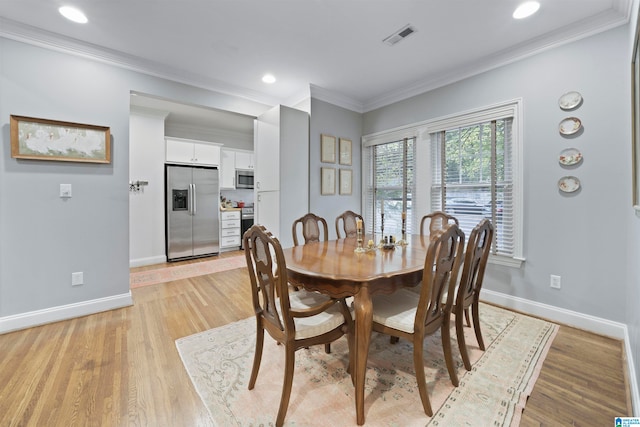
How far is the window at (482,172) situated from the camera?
277cm

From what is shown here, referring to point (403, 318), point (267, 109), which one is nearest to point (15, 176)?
point (267, 109)

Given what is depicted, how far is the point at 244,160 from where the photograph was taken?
6.07 meters

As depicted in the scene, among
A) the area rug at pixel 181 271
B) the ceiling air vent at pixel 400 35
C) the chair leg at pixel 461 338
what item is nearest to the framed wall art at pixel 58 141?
the area rug at pixel 181 271

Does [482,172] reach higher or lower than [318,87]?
lower

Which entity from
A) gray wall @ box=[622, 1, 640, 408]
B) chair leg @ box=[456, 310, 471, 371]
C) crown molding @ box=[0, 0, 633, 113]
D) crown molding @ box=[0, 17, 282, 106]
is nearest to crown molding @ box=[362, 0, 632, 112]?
crown molding @ box=[0, 0, 633, 113]

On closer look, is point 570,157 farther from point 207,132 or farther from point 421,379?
point 207,132

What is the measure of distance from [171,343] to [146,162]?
3596mm

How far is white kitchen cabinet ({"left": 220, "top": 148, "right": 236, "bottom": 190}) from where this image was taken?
5750 millimetres

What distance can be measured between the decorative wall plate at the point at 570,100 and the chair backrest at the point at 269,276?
2907 mm

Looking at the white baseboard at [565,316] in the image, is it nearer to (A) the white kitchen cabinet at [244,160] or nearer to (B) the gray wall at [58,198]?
(B) the gray wall at [58,198]

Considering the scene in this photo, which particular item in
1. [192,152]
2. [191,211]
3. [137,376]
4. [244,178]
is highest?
[192,152]

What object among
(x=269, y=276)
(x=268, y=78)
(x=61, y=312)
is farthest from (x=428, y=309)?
(x=61, y=312)

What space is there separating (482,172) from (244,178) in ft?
15.6

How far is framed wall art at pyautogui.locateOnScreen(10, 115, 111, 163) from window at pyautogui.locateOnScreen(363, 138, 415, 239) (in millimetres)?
3376
